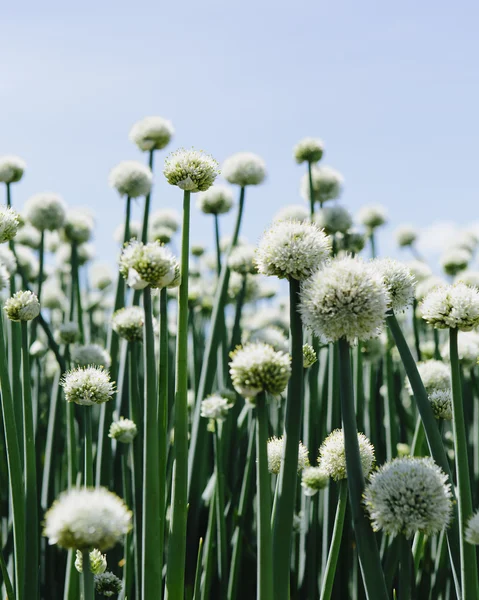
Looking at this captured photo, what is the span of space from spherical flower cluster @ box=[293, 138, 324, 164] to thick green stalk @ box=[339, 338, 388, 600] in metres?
2.41

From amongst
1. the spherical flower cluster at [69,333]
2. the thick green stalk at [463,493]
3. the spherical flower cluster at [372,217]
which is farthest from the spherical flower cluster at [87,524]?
the spherical flower cluster at [372,217]

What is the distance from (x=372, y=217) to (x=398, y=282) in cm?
293

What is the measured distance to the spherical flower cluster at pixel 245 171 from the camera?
325 centimetres

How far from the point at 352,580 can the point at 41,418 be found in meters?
2.05

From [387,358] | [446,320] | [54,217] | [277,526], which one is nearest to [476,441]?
[387,358]

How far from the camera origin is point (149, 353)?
4.11 ft

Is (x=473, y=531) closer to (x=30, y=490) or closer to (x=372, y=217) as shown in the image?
(x=30, y=490)

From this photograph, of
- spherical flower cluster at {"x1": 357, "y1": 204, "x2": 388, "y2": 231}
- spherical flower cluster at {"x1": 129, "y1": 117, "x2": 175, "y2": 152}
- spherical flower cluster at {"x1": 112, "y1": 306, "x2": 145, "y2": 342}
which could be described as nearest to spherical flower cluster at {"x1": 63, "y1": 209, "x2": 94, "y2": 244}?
spherical flower cluster at {"x1": 129, "y1": 117, "x2": 175, "y2": 152}

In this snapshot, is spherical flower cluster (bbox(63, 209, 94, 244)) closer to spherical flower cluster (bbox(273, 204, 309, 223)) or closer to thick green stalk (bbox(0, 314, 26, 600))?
spherical flower cluster (bbox(273, 204, 309, 223))

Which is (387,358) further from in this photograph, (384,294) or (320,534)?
(384,294)

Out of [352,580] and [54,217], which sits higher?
[54,217]

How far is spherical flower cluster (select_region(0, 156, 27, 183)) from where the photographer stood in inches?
119

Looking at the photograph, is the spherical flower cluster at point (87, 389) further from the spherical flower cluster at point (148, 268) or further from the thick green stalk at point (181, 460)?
the spherical flower cluster at point (148, 268)

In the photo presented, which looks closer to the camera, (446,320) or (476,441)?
(446,320)
